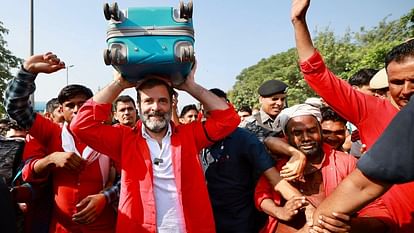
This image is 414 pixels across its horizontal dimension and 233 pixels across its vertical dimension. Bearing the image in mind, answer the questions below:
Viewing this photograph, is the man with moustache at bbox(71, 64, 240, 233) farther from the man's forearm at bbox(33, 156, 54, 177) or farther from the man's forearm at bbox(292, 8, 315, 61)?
the man's forearm at bbox(292, 8, 315, 61)

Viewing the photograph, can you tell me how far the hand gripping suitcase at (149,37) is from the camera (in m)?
2.26

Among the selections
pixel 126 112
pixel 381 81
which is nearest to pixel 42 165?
pixel 126 112

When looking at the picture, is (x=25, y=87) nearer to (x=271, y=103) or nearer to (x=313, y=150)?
(x=313, y=150)

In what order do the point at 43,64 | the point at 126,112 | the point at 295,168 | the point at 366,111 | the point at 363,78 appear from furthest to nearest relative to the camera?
the point at 126,112
the point at 363,78
the point at 43,64
the point at 295,168
the point at 366,111

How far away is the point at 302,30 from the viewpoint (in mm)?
2143

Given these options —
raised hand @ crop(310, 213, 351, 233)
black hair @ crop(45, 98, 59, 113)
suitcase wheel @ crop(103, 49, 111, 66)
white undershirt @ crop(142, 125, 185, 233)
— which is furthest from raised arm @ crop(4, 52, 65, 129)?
raised hand @ crop(310, 213, 351, 233)

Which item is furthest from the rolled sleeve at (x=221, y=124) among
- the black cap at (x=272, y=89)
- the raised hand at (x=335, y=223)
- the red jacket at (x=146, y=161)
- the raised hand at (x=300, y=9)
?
the black cap at (x=272, y=89)

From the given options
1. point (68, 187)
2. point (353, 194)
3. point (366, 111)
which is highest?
point (366, 111)

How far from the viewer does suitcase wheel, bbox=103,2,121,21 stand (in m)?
2.21

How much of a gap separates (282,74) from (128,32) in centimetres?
3845

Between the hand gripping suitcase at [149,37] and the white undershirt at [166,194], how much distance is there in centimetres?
59

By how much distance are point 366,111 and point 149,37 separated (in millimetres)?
1292

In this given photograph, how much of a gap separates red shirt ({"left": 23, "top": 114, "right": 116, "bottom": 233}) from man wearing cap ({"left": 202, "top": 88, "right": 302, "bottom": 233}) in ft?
2.65

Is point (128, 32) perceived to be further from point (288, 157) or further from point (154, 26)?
point (288, 157)
